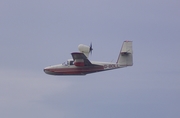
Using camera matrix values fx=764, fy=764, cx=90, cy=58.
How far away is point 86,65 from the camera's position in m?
132

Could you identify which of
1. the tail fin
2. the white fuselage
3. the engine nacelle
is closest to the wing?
the white fuselage

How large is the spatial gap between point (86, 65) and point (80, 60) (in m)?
1.44

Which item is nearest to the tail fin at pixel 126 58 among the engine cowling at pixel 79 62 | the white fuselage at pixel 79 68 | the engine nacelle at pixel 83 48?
the white fuselage at pixel 79 68

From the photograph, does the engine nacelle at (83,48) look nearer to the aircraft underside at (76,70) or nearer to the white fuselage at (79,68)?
the white fuselage at (79,68)

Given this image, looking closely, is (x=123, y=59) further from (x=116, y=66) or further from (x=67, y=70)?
(x=67, y=70)

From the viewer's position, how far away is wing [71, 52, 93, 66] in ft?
429

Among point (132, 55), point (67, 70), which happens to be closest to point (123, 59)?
point (132, 55)

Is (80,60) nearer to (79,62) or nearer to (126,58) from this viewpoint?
(79,62)

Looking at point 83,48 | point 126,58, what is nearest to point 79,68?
point 83,48

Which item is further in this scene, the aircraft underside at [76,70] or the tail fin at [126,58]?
the tail fin at [126,58]

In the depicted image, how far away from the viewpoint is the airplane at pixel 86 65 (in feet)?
433

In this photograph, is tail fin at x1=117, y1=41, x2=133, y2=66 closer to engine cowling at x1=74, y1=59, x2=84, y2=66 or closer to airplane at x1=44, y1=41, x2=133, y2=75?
airplane at x1=44, y1=41, x2=133, y2=75

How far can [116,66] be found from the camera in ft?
438

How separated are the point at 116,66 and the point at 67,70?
858 cm
